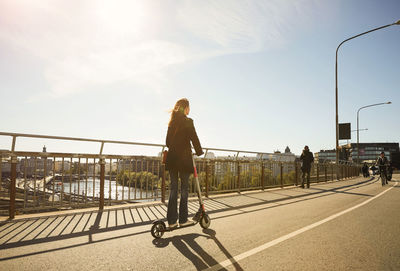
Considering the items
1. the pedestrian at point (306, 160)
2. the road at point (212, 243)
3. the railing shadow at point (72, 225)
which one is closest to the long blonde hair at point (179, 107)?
the road at point (212, 243)

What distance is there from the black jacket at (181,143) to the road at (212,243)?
1.15m

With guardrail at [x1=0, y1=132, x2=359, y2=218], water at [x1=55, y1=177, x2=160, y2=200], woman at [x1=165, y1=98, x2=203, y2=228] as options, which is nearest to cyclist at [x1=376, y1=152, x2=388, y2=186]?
guardrail at [x1=0, y1=132, x2=359, y2=218]

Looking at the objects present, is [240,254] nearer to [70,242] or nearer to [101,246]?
[101,246]

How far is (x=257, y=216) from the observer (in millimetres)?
5820

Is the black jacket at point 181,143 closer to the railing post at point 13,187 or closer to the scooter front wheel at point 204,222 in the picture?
the scooter front wheel at point 204,222

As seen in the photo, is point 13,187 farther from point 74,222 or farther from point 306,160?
point 306,160

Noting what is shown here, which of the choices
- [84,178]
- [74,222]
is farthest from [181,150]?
[84,178]

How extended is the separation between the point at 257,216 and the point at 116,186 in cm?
365

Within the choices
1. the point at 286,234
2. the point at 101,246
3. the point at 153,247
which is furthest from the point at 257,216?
the point at 101,246

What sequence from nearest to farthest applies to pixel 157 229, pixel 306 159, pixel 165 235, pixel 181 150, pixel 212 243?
pixel 212 243, pixel 157 229, pixel 165 235, pixel 181 150, pixel 306 159

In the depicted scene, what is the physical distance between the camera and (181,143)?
450 cm

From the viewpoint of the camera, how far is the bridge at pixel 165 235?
120 inches

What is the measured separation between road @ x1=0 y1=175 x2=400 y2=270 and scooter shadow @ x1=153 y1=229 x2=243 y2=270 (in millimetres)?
11

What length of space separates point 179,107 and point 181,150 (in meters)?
0.75
